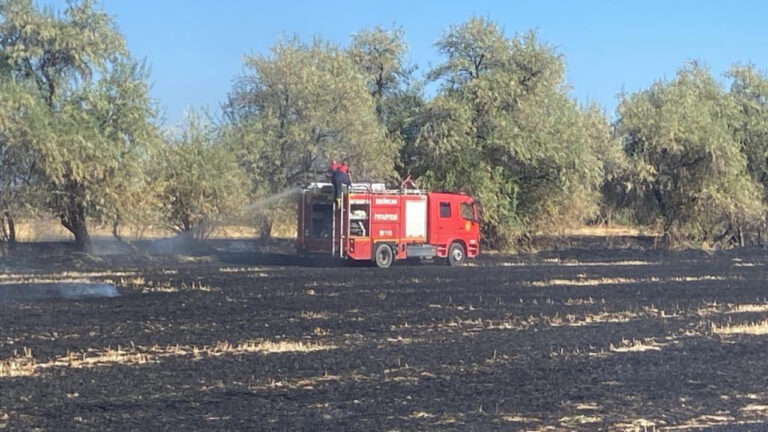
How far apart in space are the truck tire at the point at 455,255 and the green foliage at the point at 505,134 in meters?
5.80

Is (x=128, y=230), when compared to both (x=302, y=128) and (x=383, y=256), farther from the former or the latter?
(x=383, y=256)

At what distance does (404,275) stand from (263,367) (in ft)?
57.8

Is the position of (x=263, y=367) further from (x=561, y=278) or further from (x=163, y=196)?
(x=163, y=196)

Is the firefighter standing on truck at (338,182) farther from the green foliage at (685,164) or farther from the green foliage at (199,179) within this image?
the green foliage at (685,164)

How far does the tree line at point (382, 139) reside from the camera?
3338 cm

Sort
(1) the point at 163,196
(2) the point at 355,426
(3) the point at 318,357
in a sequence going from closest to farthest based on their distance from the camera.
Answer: (2) the point at 355,426 → (3) the point at 318,357 → (1) the point at 163,196

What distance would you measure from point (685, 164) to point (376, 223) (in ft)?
74.4

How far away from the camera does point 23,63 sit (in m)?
33.9

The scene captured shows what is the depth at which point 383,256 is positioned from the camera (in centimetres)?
3350

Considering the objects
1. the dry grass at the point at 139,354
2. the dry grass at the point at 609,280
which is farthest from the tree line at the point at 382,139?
the dry grass at the point at 139,354

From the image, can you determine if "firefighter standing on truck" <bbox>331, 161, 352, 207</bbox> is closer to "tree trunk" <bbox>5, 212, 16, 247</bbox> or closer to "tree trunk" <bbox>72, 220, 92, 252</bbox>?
"tree trunk" <bbox>72, 220, 92, 252</bbox>

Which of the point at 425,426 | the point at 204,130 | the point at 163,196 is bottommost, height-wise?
the point at 425,426

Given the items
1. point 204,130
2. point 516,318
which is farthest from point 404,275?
point 204,130

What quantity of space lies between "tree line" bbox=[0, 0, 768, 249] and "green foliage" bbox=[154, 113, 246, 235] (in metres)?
0.08
